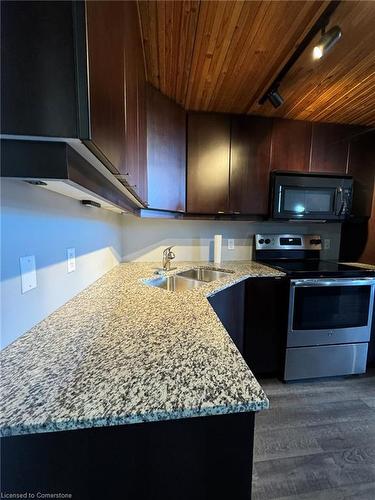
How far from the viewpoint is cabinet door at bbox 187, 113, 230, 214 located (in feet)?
6.26

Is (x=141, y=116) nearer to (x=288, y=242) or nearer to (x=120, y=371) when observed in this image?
(x=120, y=371)

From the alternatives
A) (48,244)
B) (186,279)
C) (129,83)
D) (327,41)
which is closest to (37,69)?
(129,83)

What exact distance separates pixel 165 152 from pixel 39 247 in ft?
3.92

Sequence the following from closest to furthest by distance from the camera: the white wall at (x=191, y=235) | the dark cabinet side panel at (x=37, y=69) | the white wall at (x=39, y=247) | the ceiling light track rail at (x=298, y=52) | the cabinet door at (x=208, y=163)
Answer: the dark cabinet side panel at (x=37, y=69)
the white wall at (x=39, y=247)
the ceiling light track rail at (x=298, y=52)
the cabinet door at (x=208, y=163)
the white wall at (x=191, y=235)

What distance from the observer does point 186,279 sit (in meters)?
1.83

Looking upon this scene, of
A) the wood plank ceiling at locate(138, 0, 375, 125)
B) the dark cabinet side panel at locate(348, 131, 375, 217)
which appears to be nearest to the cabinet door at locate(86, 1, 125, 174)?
the wood plank ceiling at locate(138, 0, 375, 125)

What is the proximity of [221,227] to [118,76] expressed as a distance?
6.15ft

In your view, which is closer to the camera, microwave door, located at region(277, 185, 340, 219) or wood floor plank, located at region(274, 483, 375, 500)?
wood floor plank, located at region(274, 483, 375, 500)

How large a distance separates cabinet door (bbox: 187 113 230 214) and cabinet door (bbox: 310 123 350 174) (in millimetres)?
848

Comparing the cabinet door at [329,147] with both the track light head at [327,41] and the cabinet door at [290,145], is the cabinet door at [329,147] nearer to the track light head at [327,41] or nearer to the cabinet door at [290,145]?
the cabinet door at [290,145]

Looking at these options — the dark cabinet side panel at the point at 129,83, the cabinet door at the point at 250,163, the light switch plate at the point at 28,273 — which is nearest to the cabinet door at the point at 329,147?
the cabinet door at the point at 250,163

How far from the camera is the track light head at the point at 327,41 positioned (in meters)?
1.01

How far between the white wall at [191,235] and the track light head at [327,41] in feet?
4.89

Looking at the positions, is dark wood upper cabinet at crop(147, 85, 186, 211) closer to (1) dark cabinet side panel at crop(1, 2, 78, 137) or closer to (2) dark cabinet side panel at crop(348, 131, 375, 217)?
(1) dark cabinet side panel at crop(1, 2, 78, 137)
